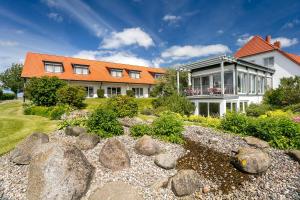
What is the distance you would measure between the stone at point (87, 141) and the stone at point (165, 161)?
2.41 metres

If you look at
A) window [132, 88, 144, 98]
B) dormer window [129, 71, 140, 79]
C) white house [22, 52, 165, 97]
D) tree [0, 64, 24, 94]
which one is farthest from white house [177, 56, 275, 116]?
tree [0, 64, 24, 94]

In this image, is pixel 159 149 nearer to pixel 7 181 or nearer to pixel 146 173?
pixel 146 173

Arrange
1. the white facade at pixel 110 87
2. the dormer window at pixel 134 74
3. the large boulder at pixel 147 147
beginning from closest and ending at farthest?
Answer: the large boulder at pixel 147 147, the white facade at pixel 110 87, the dormer window at pixel 134 74

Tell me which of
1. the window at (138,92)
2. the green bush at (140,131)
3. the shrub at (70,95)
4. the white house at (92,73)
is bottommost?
the green bush at (140,131)

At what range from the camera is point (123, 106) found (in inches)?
457

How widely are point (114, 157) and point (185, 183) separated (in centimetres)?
236

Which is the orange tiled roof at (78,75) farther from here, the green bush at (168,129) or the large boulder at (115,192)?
the large boulder at (115,192)

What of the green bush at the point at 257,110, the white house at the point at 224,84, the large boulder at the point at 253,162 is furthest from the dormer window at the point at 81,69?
the large boulder at the point at 253,162

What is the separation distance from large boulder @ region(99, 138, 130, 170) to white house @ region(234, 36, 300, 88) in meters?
28.1

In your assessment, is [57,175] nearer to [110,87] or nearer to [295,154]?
[295,154]

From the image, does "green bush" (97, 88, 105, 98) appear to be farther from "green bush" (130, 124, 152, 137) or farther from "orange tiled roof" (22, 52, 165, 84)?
"green bush" (130, 124, 152, 137)

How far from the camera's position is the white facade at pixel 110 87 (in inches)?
1161

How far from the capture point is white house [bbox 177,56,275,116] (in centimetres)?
1751

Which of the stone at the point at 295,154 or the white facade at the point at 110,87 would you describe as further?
the white facade at the point at 110,87
